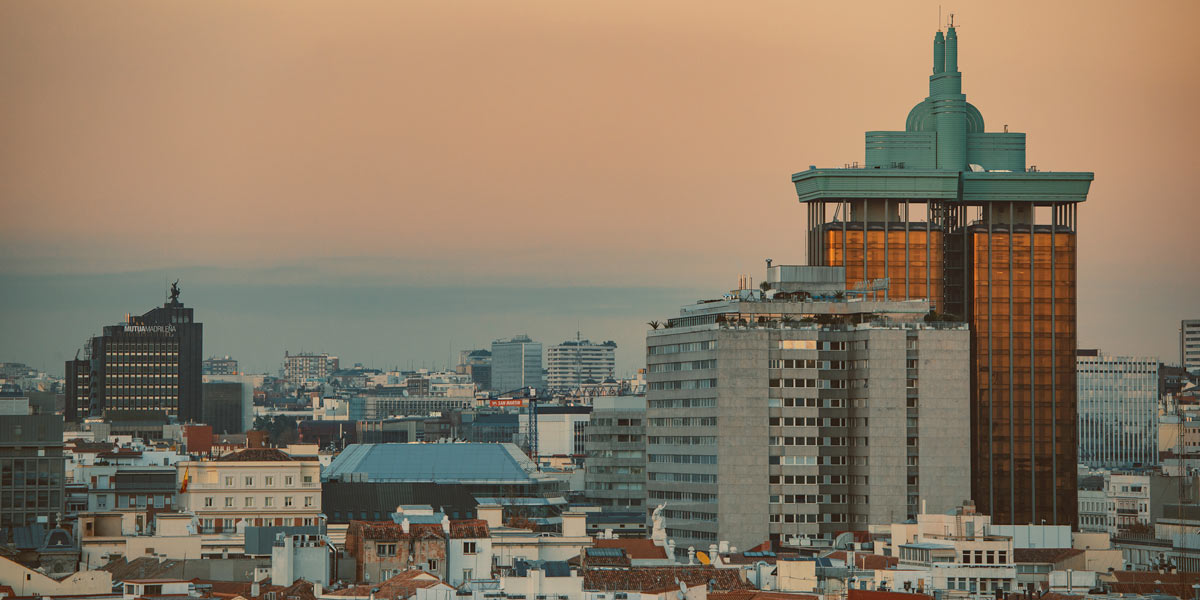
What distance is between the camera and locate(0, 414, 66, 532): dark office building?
18425 cm

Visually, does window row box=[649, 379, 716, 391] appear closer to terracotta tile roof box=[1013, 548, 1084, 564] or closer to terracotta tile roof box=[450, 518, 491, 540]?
terracotta tile roof box=[1013, 548, 1084, 564]

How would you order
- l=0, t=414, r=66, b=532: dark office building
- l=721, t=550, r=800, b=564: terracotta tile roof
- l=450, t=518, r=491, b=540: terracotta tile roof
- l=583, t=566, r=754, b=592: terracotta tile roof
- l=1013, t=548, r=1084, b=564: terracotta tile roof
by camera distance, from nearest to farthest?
l=583, t=566, r=754, b=592: terracotta tile roof < l=450, t=518, r=491, b=540: terracotta tile roof < l=721, t=550, r=800, b=564: terracotta tile roof < l=1013, t=548, r=1084, b=564: terracotta tile roof < l=0, t=414, r=66, b=532: dark office building

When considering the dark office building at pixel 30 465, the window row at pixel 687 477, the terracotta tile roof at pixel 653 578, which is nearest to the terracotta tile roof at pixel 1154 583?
the terracotta tile roof at pixel 653 578

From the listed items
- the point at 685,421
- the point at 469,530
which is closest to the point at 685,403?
the point at 685,421

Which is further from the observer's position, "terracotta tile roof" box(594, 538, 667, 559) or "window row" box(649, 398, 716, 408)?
"window row" box(649, 398, 716, 408)

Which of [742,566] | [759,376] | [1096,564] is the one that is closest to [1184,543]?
[1096,564]

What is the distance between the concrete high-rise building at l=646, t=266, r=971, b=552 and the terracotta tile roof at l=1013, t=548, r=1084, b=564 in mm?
28971

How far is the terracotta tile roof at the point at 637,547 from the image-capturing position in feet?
474

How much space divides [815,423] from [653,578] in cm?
6296

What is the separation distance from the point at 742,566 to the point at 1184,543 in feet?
157

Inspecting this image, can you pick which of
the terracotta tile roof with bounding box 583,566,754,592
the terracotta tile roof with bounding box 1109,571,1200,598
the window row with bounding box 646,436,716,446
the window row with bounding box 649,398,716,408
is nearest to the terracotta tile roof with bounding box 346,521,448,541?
the terracotta tile roof with bounding box 583,566,754,592

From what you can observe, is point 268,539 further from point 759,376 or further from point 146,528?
point 759,376

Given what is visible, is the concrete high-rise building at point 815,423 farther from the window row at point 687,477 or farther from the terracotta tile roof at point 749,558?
the terracotta tile roof at point 749,558

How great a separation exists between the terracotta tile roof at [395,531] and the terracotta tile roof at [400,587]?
1022 cm
